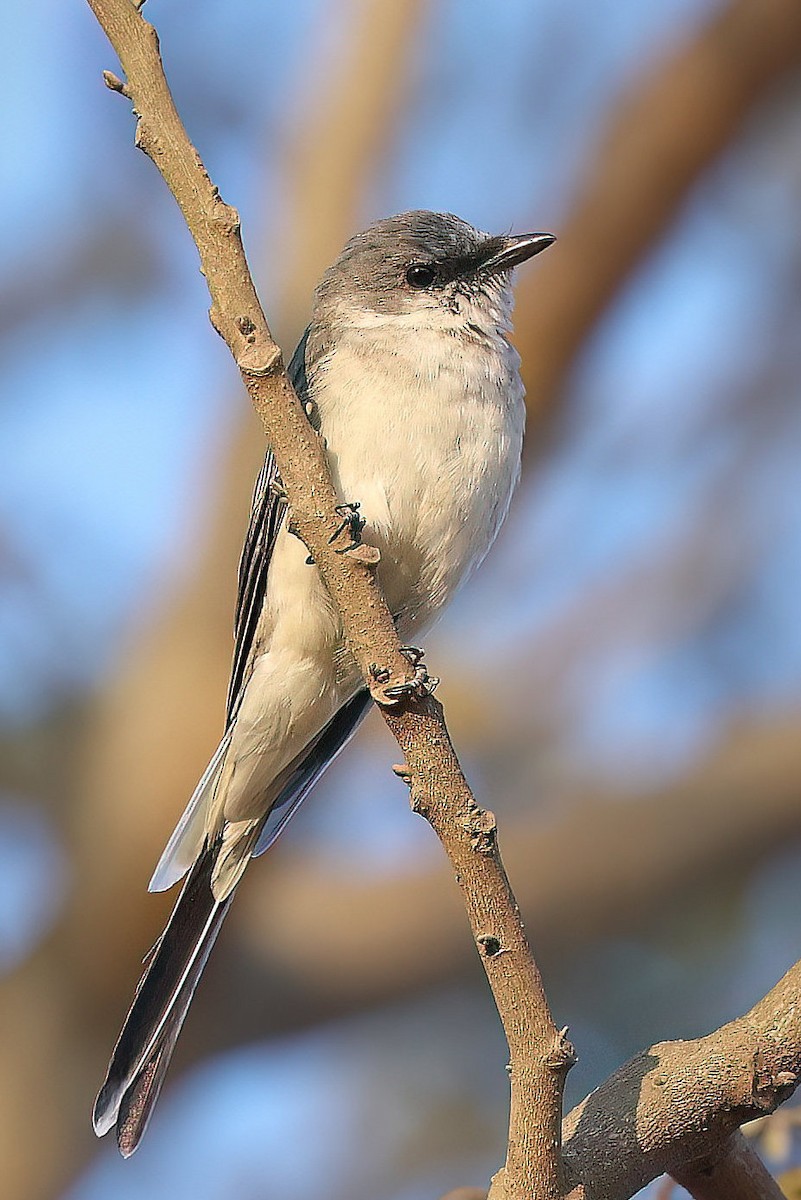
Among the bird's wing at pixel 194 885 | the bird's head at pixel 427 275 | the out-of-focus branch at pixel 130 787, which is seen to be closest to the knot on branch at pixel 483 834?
the bird's wing at pixel 194 885

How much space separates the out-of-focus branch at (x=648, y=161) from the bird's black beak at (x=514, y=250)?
54.3 inches

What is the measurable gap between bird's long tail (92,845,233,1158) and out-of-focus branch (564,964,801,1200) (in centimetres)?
93

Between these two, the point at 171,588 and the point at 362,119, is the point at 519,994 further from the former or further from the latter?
the point at 362,119

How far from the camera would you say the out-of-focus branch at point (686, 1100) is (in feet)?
6.04

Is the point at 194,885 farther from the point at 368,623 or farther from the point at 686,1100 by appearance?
the point at 686,1100

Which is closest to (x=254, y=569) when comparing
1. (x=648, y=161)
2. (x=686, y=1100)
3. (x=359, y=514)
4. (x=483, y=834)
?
(x=359, y=514)

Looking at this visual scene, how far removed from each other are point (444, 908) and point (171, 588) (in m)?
1.65

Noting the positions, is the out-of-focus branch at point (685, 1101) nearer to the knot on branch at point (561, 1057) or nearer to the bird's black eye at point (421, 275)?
the knot on branch at point (561, 1057)

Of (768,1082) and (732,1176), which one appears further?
(732,1176)

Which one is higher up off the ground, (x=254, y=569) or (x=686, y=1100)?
(x=254, y=569)

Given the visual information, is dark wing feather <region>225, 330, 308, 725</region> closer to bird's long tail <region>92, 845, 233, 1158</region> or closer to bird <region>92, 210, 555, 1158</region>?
bird <region>92, 210, 555, 1158</region>

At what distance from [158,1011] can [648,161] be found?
356 centimetres

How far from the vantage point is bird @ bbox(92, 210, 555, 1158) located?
300 cm

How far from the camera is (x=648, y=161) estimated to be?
198 inches
